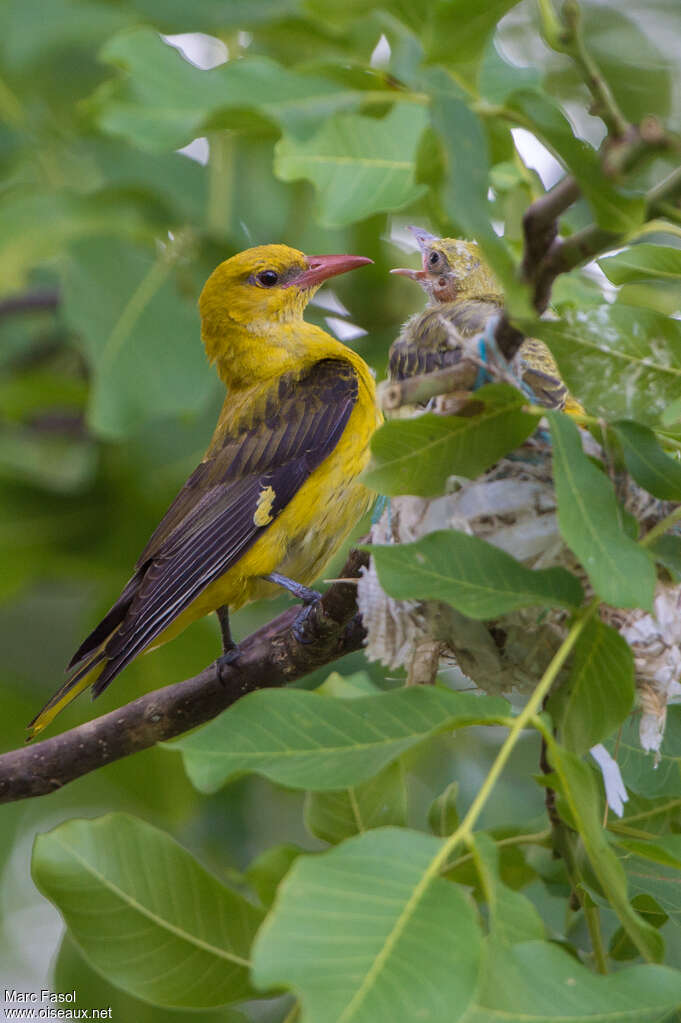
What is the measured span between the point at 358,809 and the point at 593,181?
1.12 meters

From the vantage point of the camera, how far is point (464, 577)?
1.80m

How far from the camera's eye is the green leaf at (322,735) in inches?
65.1

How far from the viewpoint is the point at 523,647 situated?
7.93ft

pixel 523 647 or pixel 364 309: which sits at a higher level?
pixel 523 647

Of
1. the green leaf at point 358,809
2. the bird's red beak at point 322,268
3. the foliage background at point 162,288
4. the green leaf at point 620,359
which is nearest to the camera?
the green leaf at point 620,359

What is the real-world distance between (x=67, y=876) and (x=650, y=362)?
48.9 inches

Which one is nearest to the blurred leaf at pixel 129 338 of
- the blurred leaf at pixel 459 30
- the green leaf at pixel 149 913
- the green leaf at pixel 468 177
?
the green leaf at pixel 149 913

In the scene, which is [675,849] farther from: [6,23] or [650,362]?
[6,23]

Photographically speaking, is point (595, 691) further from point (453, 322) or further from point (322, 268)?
point (322, 268)

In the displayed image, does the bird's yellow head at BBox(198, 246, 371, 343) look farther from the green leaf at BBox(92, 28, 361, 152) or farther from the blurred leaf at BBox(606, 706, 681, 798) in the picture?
the green leaf at BBox(92, 28, 361, 152)

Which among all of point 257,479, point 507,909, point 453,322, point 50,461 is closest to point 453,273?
point 453,322

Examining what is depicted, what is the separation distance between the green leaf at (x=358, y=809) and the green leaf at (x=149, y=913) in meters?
0.25

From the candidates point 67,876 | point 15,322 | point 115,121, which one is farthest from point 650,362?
point 15,322

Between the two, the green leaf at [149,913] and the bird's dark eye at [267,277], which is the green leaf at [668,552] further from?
the bird's dark eye at [267,277]
